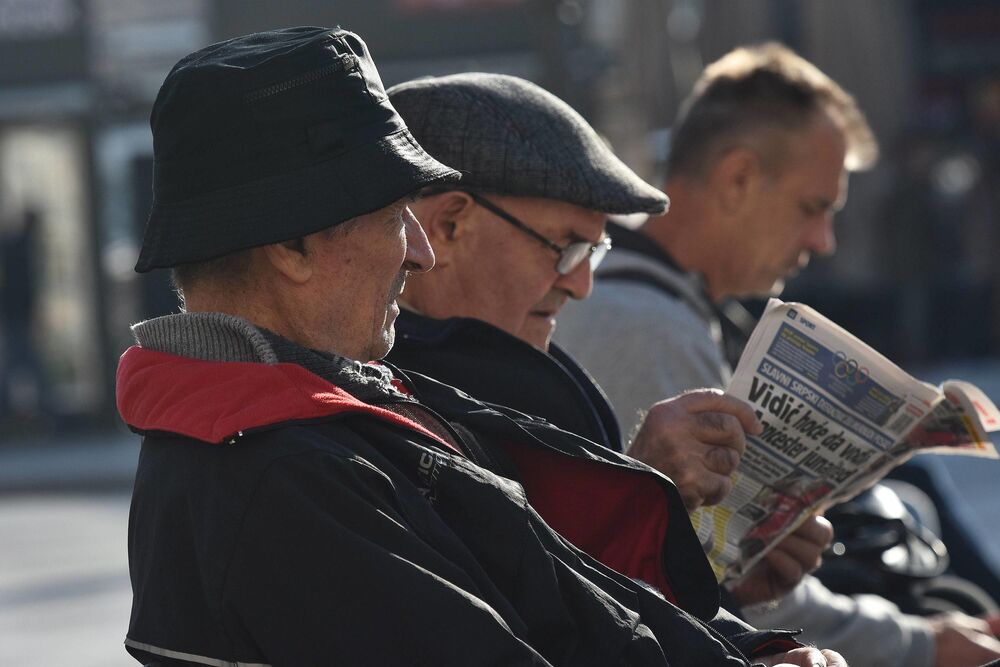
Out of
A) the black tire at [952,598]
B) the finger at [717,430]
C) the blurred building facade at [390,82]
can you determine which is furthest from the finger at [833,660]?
the blurred building facade at [390,82]

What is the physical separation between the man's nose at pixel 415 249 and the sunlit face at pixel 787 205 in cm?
197

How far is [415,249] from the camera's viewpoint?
218cm

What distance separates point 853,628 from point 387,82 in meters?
12.7

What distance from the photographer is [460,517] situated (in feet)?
6.26

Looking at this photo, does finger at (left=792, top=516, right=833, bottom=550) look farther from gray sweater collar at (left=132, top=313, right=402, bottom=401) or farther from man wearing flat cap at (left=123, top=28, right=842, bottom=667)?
gray sweater collar at (left=132, top=313, right=402, bottom=401)

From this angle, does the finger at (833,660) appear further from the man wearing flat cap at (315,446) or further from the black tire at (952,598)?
the black tire at (952,598)

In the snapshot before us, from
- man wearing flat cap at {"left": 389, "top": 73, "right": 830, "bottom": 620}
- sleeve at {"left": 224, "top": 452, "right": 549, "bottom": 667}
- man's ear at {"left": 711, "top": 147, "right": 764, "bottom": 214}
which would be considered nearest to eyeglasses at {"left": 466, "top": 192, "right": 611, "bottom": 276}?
man wearing flat cap at {"left": 389, "top": 73, "right": 830, "bottom": 620}

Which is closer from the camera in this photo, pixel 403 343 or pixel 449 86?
pixel 403 343

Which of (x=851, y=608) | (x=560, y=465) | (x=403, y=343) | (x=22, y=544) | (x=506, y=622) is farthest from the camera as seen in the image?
(x=22, y=544)

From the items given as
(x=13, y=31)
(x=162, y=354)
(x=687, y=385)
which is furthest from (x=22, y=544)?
(x=162, y=354)

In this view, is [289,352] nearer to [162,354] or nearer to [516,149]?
[162,354]

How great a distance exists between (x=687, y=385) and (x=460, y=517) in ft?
4.73

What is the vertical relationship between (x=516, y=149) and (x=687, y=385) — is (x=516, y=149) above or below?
above

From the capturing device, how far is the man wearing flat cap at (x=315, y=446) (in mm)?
1785
